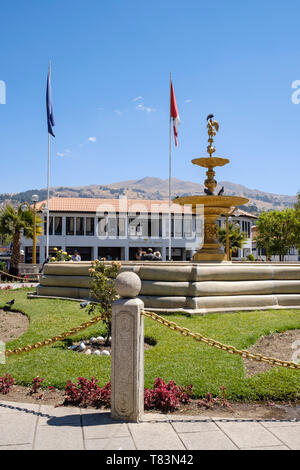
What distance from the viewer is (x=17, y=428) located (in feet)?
14.6

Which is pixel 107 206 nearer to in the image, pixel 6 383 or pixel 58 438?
pixel 6 383

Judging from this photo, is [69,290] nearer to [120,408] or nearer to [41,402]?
[41,402]

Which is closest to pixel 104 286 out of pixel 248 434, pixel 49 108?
pixel 248 434

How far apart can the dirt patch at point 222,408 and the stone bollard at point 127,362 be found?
501 mm

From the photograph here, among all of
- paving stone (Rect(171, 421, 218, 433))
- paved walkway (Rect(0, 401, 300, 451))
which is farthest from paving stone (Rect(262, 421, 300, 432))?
paving stone (Rect(171, 421, 218, 433))

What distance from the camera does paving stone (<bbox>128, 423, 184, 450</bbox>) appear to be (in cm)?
405

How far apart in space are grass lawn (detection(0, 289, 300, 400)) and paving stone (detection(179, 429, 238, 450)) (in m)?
1.19

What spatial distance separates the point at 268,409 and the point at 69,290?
9331 mm

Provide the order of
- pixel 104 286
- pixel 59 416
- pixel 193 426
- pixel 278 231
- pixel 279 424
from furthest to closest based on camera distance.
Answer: pixel 278 231
pixel 104 286
pixel 59 416
pixel 279 424
pixel 193 426

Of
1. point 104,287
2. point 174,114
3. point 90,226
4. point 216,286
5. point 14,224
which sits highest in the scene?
point 174,114

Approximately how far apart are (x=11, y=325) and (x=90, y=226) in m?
42.2

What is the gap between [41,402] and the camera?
5426mm

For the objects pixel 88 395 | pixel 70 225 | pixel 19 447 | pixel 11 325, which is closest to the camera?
pixel 19 447
